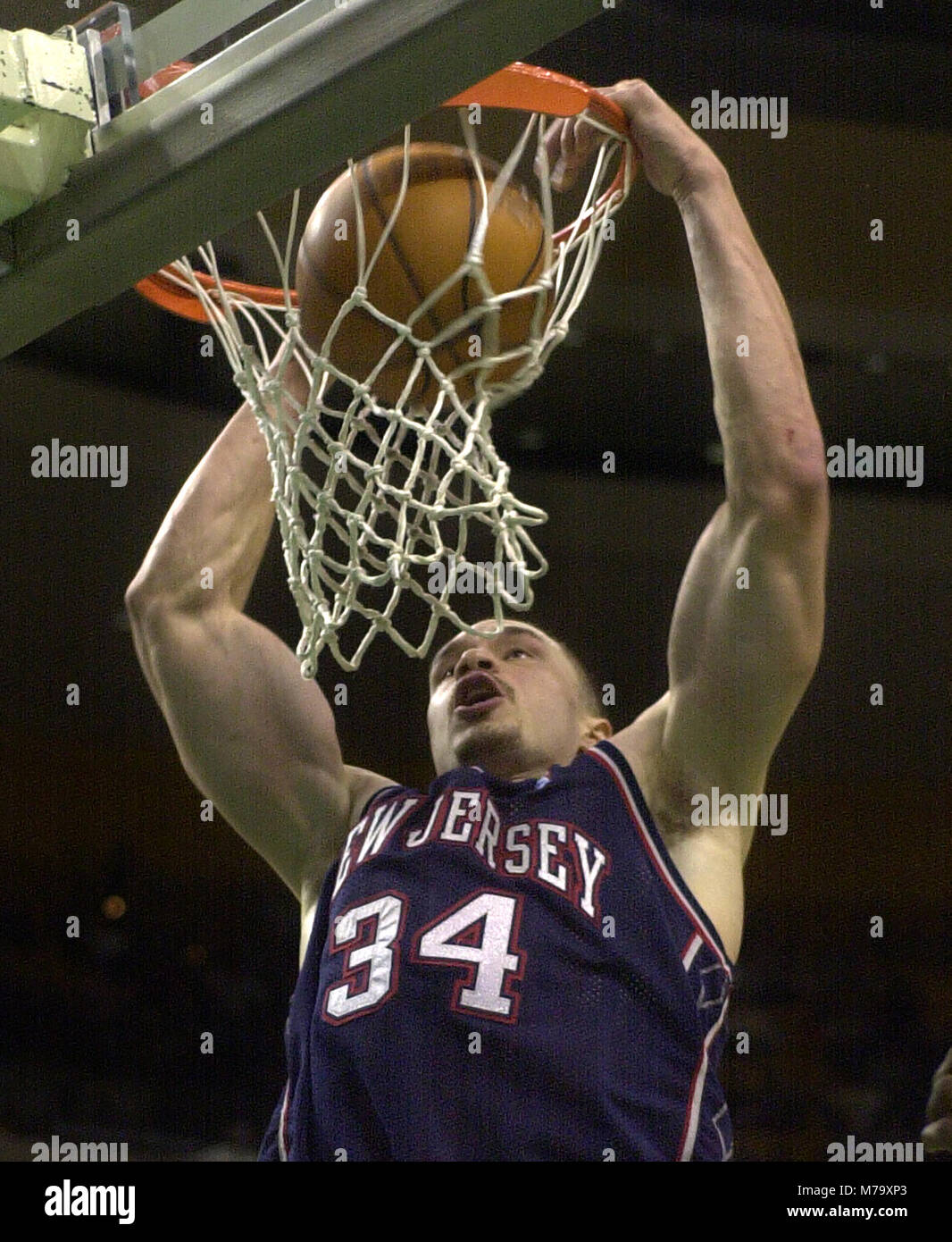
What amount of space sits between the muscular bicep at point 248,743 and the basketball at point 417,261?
62 centimetres

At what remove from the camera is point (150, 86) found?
1736mm

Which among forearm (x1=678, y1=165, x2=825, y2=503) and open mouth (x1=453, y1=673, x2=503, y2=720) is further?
open mouth (x1=453, y1=673, x2=503, y2=720)

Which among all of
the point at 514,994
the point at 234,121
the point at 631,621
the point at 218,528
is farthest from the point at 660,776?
the point at 631,621

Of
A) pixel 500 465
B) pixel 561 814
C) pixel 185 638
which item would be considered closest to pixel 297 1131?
pixel 561 814

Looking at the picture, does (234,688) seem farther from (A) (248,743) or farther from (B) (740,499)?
(B) (740,499)

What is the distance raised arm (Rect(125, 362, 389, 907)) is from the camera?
2.43 meters

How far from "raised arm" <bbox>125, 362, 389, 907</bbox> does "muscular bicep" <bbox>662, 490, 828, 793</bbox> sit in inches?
19.8

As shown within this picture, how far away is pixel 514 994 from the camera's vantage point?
6.81 feet

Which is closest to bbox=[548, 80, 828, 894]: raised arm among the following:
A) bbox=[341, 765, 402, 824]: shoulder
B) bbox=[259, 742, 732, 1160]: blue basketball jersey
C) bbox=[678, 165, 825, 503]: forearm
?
bbox=[678, 165, 825, 503]: forearm

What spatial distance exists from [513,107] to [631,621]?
186 cm

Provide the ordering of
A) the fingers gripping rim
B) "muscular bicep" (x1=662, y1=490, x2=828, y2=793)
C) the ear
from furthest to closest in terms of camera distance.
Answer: the ear < "muscular bicep" (x1=662, y1=490, x2=828, y2=793) < the fingers gripping rim

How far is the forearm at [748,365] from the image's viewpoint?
6.96 ft

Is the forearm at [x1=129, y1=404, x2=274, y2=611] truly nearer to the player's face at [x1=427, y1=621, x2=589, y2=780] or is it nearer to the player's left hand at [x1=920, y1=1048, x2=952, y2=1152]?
the player's face at [x1=427, y1=621, x2=589, y2=780]

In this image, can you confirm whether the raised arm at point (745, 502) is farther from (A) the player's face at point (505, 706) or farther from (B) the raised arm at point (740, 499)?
(A) the player's face at point (505, 706)
